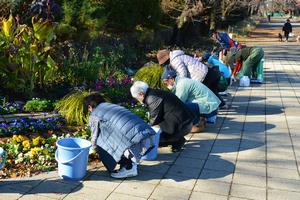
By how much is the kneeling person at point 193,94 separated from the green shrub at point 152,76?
7.58ft

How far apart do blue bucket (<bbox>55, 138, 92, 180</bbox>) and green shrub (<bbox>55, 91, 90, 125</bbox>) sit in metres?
1.95

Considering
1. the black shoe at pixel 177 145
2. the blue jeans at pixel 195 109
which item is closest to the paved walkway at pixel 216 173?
the black shoe at pixel 177 145

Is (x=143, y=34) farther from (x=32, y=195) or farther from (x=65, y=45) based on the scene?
(x=32, y=195)

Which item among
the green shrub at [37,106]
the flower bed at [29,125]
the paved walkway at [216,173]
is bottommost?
the paved walkway at [216,173]

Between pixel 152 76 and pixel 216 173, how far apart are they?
4.53 meters

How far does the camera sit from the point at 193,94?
681cm

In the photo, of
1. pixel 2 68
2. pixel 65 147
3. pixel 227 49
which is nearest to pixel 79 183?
pixel 65 147

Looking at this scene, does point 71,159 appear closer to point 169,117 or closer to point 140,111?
point 169,117

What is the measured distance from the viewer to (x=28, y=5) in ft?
35.4

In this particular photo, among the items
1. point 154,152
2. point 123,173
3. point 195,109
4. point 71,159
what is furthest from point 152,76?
point 71,159

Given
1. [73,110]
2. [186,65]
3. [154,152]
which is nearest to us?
[154,152]

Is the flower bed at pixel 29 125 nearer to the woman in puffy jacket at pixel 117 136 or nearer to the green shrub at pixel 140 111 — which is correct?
the green shrub at pixel 140 111

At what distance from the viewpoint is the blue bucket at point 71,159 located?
181 inches

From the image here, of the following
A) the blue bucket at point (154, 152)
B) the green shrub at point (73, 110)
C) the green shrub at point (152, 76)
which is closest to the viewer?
the blue bucket at point (154, 152)
